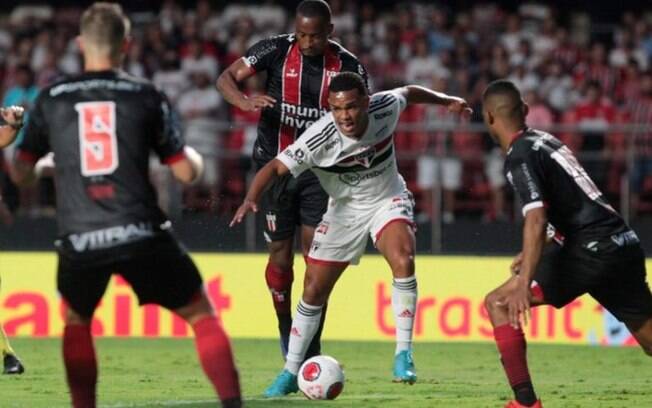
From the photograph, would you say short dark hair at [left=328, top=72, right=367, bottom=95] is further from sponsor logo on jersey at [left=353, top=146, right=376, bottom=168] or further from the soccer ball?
the soccer ball

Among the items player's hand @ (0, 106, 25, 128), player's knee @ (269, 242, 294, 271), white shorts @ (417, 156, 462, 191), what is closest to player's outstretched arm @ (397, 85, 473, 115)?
player's knee @ (269, 242, 294, 271)

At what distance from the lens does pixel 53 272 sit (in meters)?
15.8

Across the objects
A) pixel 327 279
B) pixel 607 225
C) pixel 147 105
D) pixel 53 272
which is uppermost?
pixel 147 105

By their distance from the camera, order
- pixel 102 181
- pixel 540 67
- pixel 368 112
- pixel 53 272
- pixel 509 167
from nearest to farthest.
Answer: pixel 102 181 → pixel 509 167 → pixel 368 112 → pixel 53 272 → pixel 540 67

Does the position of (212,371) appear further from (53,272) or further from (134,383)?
(53,272)

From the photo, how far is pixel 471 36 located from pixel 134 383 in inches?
448

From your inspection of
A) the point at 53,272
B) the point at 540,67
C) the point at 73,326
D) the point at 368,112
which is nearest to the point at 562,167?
the point at 368,112

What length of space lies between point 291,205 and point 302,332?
1.29 meters

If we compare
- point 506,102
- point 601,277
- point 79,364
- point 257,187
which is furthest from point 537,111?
point 79,364

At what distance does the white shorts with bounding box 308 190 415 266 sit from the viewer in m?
10.0

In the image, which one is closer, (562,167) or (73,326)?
(73,326)

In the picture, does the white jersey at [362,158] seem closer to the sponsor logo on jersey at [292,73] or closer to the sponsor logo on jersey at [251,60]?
the sponsor logo on jersey at [292,73]

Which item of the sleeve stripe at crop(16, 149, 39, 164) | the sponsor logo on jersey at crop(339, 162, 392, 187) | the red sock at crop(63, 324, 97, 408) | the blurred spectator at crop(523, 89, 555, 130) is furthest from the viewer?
the blurred spectator at crop(523, 89, 555, 130)

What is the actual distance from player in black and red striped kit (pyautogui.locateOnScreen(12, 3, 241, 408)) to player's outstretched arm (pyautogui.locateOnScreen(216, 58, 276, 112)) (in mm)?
2843
